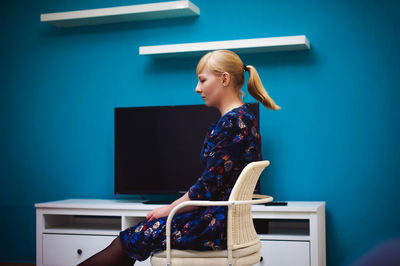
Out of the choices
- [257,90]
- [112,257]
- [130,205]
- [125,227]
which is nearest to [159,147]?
[130,205]

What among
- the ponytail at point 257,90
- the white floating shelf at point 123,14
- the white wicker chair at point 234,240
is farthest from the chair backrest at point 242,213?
the white floating shelf at point 123,14

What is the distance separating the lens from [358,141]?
347 cm

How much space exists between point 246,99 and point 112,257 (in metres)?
1.91

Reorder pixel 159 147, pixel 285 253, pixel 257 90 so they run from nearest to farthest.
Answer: pixel 257 90 < pixel 285 253 < pixel 159 147

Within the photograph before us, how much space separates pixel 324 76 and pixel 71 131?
1.95 meters

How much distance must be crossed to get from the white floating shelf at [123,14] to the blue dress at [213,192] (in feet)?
6.01

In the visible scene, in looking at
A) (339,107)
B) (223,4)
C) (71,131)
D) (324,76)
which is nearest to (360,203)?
(339,107)

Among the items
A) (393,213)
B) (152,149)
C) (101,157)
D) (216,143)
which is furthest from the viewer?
(101,157)

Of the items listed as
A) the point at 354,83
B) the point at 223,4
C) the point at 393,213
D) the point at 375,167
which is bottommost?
the point at 393,213

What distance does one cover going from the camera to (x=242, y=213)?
6.63 ft

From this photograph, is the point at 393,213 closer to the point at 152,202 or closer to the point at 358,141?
the point at 358,141

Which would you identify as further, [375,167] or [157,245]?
[375,167]

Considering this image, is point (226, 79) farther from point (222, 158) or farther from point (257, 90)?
point (222, 158)

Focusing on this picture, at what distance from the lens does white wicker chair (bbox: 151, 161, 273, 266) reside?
1.93 m
